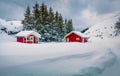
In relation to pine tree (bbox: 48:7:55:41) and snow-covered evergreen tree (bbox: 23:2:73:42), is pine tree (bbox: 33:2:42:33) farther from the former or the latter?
pine tree (bbox: 48:7:55:41)

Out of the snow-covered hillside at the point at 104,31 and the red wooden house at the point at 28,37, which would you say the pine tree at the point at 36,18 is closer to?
the red wooden house at the point at 28,37

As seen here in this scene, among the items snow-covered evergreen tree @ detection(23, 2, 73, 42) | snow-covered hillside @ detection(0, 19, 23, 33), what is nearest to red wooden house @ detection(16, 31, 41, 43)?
snow-covered evergreen tree @ detection(23, 2, 73, 42)

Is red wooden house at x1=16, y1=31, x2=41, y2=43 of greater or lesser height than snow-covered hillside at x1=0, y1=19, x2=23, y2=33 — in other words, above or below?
below

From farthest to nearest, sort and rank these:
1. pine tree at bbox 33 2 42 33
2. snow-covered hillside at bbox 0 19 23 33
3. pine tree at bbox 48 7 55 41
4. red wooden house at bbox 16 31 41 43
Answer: snow-covered hillside at bbox 0 19 23 33 < pine tree at bbox 48 7 55 41 < pine tree at bbox 33 2 42 33 < red wooden house at bbox 16 31 41 43

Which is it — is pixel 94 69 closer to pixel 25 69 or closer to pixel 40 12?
pixel 25 69

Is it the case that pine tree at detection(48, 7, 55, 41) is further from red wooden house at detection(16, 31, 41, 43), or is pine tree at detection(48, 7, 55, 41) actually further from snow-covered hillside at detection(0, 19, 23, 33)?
snow-covered hillside at detection(0, 19, 23, 33)

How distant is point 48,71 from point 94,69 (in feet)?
8.78

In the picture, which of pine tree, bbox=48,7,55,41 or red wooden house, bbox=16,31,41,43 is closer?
red wooden house, bbox=16,31,41,43

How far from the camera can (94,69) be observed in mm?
10391

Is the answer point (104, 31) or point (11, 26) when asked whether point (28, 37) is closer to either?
point (11, 26)

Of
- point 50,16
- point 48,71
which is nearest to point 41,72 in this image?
point 48,71

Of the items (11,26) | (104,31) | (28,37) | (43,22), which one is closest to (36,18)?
(43,22)

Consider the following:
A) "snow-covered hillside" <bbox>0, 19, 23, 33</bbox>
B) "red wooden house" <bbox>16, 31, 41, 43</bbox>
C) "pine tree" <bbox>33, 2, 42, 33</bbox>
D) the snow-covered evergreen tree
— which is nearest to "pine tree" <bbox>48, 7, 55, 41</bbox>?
the snow-covered evergreen tree

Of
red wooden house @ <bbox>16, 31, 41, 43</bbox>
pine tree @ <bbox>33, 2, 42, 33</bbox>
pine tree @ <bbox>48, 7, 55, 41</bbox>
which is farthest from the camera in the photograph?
pine tree @ <bbox>48, 7, 55, 41</bbox>
